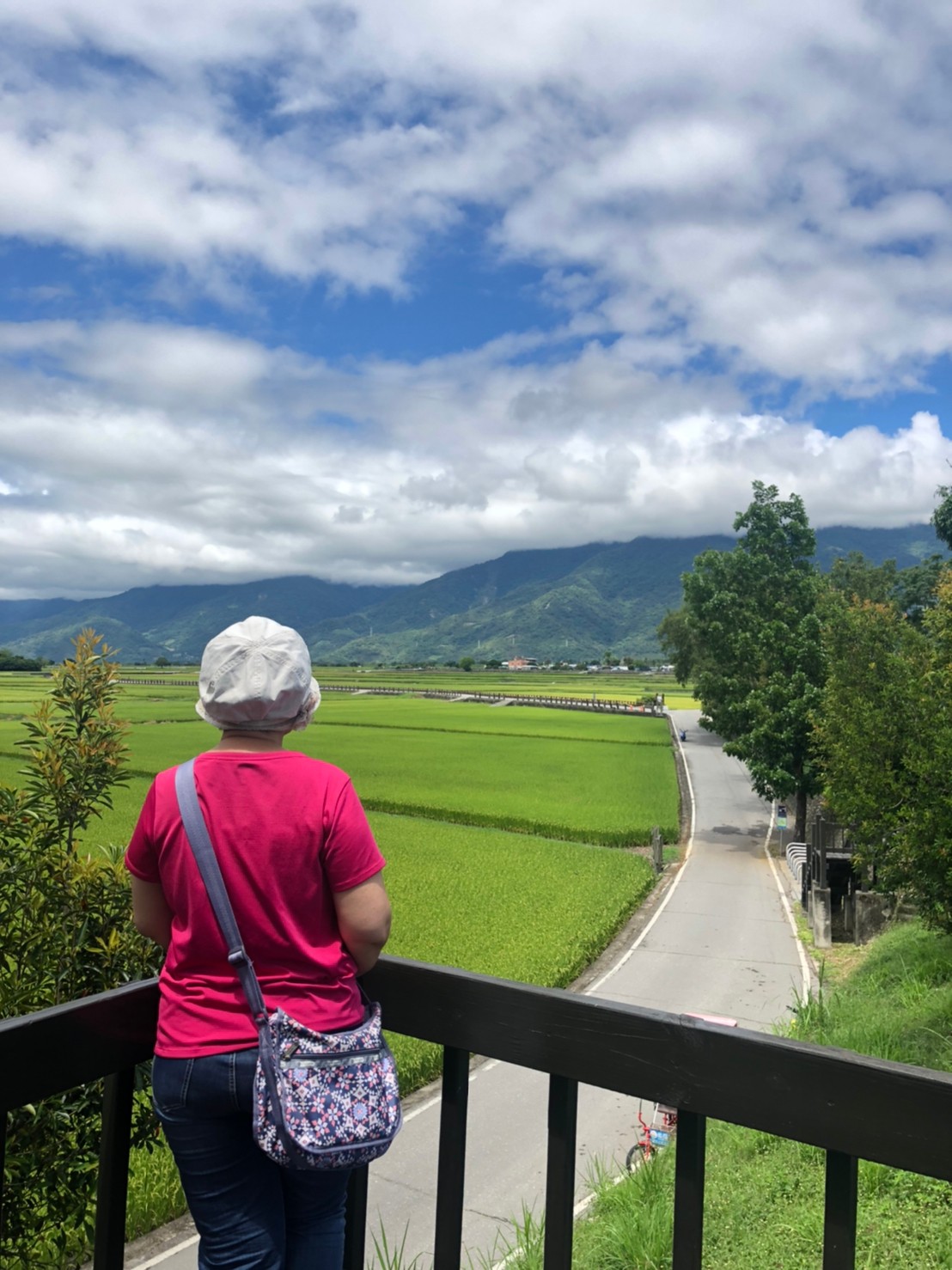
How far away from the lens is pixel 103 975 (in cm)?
420

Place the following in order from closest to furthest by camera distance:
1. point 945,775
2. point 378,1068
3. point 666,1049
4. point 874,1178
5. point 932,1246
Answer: point 666,1049, point 378,1068, point 932,1246, point 874,1178, point 945,775

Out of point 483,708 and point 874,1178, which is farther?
point 483,708

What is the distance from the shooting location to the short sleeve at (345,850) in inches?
80.5

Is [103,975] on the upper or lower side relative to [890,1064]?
lower

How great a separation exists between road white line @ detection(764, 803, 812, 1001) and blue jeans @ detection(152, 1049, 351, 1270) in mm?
10375

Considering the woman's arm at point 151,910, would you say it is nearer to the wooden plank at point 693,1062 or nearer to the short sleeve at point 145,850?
the short sleeve at point 145,850

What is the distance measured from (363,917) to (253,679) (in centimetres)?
59

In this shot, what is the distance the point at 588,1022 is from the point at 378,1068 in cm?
47

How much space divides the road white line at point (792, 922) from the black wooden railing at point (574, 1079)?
402 inches

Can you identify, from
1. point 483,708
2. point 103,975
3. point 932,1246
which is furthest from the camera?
point 483,708

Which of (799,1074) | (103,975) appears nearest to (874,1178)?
(103,975)

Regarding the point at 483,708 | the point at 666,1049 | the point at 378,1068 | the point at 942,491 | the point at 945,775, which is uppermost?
the point at 942,491

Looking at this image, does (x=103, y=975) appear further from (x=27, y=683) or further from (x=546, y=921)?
(x=27, y=683)

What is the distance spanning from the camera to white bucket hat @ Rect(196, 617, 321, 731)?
218 cm
